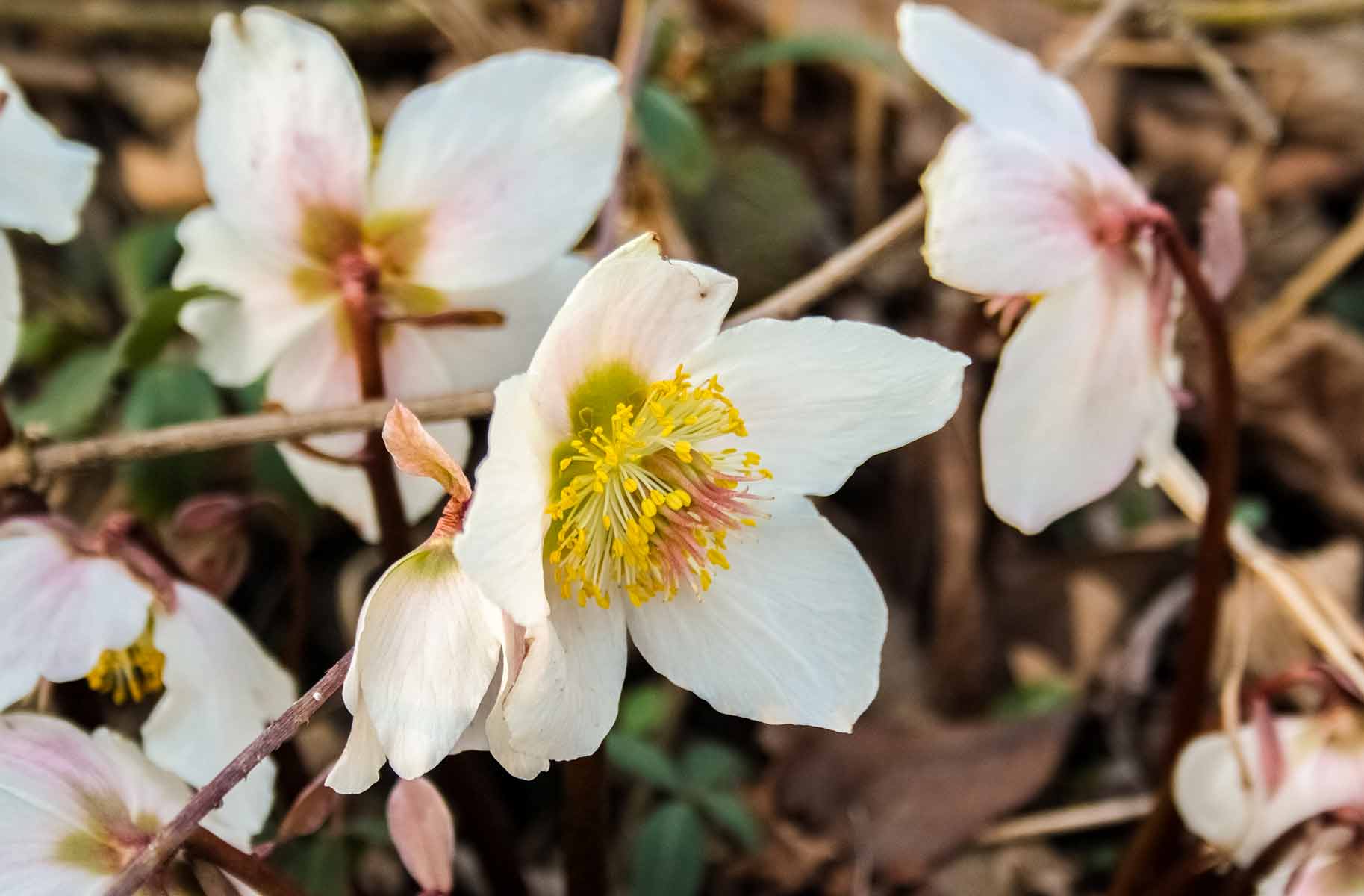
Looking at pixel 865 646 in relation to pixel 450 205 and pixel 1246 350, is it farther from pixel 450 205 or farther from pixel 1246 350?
pixel 1246 350

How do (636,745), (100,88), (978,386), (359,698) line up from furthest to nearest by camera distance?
(100,88), (978,386), (636,745), (359,698)

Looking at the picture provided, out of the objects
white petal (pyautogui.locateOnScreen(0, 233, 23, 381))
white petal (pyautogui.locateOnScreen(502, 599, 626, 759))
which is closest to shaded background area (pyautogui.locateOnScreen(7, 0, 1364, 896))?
white petal (pyautogui.locateOnScreen(0, 233, 23, 381))

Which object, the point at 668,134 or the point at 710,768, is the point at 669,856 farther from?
the point at 668,134

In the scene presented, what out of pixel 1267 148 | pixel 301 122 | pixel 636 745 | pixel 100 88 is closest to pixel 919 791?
pixel 636 745

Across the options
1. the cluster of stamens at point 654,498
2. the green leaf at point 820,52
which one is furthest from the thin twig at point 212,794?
the green leaf at point 820,52

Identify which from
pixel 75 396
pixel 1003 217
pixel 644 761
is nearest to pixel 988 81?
pixel 1003 217

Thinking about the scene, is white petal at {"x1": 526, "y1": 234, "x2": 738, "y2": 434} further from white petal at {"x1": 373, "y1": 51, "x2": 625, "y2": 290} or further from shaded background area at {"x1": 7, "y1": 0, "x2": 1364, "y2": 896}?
shaded background area at {"x1": 7, "y1": 0, "x2": 1364, "y2": 896}

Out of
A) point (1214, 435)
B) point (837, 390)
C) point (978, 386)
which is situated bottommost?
point (978, 386)
